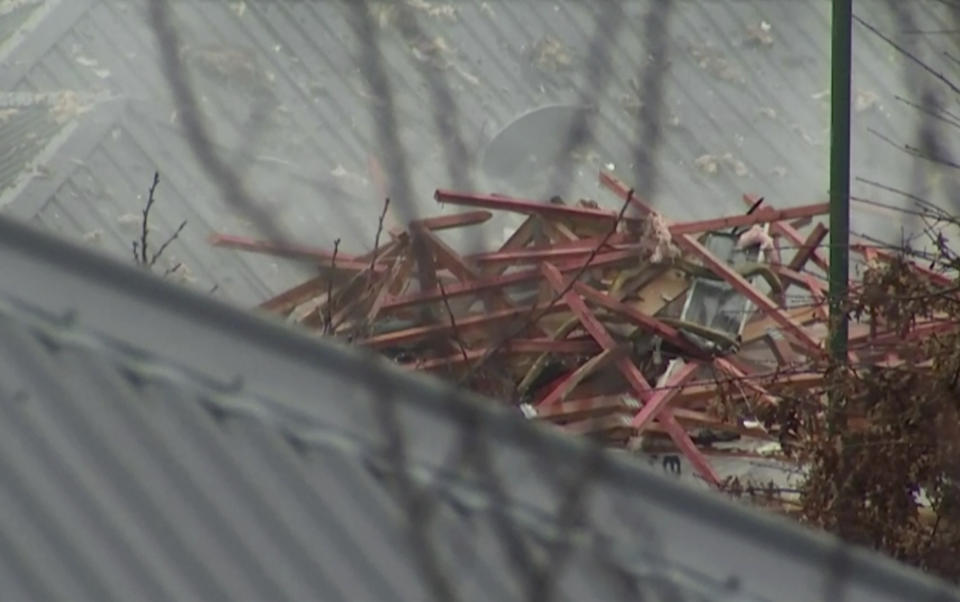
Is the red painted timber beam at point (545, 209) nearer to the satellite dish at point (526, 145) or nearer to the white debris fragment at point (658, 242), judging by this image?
the white debris fragment at point (658, 242)

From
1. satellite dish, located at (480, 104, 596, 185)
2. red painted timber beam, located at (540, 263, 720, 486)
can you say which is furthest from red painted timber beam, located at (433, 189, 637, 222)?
satellite dish, located at (480, 104, 596, 185)

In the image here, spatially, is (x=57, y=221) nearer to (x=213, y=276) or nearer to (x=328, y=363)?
(x=213, y=276)

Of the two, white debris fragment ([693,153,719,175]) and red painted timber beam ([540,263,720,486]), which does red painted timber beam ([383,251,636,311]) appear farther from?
white debris fragment ([693,153,719,175])

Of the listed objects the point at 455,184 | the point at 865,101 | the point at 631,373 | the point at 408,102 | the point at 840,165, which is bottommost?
the point at 455,184

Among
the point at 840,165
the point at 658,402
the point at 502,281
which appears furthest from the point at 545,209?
the point at 840,165

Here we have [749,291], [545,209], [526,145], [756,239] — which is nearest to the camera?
[749,291]

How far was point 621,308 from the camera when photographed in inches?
369

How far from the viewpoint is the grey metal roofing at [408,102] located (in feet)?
35.4

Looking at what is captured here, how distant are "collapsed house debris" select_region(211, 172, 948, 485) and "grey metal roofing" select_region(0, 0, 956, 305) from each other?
406mm

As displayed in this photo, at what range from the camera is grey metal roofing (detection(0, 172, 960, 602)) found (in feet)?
12.1

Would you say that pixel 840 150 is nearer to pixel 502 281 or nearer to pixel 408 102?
pixel 502 281

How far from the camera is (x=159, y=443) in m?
3.93

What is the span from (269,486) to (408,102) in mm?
8586

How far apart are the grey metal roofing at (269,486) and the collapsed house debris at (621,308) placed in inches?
145
